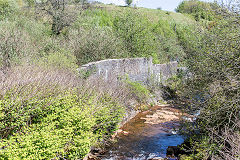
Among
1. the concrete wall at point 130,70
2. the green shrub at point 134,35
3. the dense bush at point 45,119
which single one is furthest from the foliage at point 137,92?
the dense bush at point 45,119

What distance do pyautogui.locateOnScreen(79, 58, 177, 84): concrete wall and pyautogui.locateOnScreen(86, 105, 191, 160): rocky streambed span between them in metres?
2.68

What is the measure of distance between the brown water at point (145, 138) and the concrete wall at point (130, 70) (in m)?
2.67

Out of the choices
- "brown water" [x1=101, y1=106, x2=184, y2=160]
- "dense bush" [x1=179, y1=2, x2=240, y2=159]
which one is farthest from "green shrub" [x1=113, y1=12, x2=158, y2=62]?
"dense bush" [x1=179, y1=2, x2=240, y2=159]

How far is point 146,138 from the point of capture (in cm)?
996

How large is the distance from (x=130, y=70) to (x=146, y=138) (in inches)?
240

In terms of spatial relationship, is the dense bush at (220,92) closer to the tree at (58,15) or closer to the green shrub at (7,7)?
the tree at (58,15)

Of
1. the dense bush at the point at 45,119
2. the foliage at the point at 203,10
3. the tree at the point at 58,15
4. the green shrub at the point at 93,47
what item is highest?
the tree at the point at 58,15

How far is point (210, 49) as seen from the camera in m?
7.29

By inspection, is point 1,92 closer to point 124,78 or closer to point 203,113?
point 203,113

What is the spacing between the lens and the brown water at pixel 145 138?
8.31m

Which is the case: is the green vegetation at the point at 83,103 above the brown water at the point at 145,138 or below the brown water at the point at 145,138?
above

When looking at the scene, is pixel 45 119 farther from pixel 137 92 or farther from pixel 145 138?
pixel 137 92

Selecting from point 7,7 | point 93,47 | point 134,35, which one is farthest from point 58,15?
point 93,47

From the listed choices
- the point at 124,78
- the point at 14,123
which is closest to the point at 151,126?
the point at 124,78
